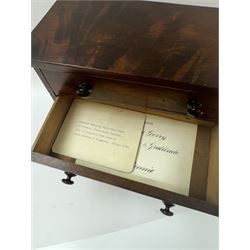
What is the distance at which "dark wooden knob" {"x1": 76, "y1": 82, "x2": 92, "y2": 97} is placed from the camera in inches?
21.3

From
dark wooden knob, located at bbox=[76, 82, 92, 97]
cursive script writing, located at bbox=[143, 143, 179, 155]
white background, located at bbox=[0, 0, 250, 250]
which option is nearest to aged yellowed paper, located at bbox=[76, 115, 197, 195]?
cursive script writing, located at bbox=[143, 143, 179, 155]

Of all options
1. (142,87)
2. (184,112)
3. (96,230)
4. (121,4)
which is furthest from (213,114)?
(96,230)

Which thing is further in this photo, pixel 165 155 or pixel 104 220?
pixel 104 220

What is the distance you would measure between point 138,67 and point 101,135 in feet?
0.70

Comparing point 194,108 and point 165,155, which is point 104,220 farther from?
point 194,108

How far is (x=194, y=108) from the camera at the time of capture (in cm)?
49

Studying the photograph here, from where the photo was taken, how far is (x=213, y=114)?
53 cm

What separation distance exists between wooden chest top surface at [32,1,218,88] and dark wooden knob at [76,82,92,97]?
71mm
